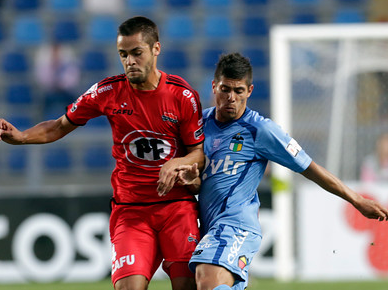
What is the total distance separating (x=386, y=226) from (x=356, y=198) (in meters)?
4.58

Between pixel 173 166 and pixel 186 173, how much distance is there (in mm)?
99

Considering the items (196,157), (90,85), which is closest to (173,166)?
(196,157)

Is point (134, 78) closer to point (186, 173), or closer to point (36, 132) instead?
point (186, 173)

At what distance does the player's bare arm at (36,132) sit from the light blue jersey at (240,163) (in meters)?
0.98

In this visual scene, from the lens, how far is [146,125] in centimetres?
479

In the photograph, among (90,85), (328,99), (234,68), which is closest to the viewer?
(234,68)

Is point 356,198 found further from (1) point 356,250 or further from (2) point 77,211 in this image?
(2) point 77,211

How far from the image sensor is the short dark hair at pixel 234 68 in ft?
16.1

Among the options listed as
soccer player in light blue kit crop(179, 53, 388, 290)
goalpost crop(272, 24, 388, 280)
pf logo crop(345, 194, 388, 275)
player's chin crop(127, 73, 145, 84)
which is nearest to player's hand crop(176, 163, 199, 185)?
soccer player in light blue kit crop(179, 53, 388, 290)

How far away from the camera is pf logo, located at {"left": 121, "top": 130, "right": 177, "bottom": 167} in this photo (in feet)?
15.8

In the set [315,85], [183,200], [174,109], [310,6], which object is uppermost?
[310,6]

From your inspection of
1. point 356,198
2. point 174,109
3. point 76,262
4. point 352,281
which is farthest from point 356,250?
point 174,109

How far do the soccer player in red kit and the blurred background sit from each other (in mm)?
4601

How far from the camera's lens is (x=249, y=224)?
16.0 feet
